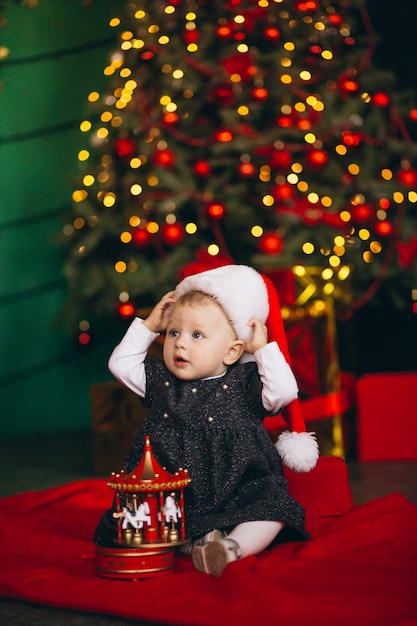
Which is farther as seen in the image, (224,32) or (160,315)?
(224,32)

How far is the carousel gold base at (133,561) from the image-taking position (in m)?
1.83

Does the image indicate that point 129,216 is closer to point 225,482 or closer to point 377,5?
point 377,5

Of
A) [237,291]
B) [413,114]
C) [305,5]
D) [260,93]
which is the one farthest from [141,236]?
[237,291]

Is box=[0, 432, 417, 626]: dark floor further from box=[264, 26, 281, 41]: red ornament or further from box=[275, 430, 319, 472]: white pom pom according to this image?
box=[264, 26, 281, 41]: red ornament

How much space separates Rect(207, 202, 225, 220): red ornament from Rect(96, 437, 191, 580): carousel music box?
1929mm

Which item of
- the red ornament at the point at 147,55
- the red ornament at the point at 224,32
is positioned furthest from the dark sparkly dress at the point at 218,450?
the red ornament at the point at 147,55

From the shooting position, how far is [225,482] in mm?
2047

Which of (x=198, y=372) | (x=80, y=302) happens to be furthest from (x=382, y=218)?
(x=198, y=372)

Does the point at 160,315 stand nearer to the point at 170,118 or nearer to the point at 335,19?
the point at 170,118

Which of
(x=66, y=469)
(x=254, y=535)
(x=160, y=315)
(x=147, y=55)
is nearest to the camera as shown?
(x=254, y=535)

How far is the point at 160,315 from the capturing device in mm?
2229

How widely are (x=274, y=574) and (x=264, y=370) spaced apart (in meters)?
0.46

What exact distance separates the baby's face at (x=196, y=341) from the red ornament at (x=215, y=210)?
1.63 metres

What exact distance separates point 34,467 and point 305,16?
219 cm
